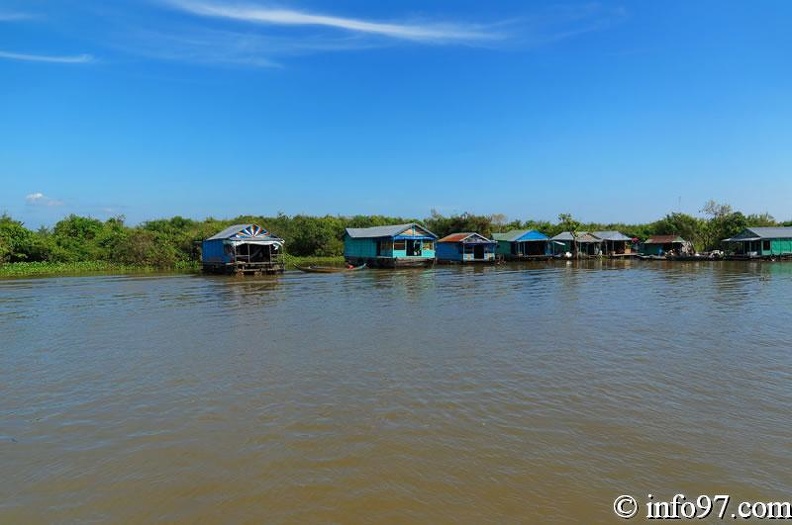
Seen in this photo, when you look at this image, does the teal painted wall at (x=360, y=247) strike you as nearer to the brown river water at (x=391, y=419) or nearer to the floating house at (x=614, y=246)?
the floating house at (x=614, y=246)

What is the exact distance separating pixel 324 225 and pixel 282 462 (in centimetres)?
5336

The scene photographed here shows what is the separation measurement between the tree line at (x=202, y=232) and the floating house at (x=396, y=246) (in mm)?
10616

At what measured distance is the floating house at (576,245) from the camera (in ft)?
175

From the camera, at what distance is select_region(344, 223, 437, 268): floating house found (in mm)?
40625

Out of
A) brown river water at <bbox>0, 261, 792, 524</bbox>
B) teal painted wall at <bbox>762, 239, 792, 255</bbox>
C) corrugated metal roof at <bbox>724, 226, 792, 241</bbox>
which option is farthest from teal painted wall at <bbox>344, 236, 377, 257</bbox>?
teal painted wall at <bbox>762, 239, 792, 255</bbox>

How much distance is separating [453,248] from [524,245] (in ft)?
31.2

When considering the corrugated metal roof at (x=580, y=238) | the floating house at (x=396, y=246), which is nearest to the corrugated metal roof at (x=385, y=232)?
the floating house at (x=396, y=246)

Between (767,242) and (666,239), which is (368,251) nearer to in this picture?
(666,239)

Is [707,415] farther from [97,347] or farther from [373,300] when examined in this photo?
[373,300]

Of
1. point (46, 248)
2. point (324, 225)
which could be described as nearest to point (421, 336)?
point (46, 248)

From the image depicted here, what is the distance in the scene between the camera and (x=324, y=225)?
190 ft

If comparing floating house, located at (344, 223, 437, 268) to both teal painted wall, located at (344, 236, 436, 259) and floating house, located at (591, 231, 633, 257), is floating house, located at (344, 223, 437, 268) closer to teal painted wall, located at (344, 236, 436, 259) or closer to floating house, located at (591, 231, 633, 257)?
teal painted wall, located at (344, 236, 436, 259)

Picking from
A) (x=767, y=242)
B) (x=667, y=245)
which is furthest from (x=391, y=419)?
(x=667, y=245)

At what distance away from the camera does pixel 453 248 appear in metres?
47.9
